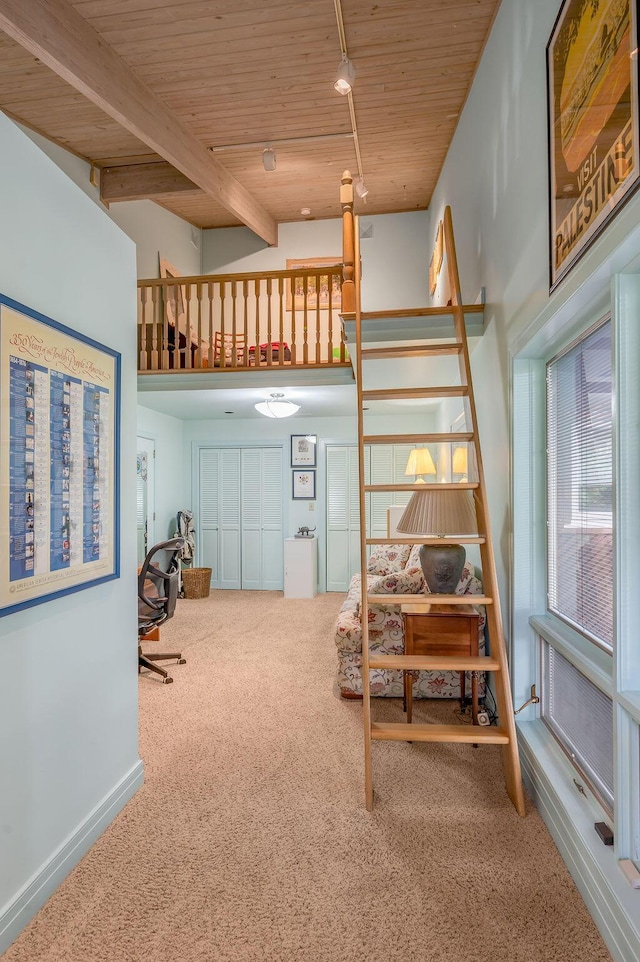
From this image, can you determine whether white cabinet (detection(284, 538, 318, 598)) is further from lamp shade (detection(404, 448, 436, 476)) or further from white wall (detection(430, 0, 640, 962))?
white wall (detection(430, 0, 640, 962))

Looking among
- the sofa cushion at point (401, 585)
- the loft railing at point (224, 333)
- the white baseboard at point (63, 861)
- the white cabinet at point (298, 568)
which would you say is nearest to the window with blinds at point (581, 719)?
the sofa cushion at point (401, 585)

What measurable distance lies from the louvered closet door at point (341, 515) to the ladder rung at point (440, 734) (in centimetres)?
442

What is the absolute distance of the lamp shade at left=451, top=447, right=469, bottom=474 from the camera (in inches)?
164

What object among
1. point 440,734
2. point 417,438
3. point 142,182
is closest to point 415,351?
point 417,438

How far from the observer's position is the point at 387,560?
5.13 meters

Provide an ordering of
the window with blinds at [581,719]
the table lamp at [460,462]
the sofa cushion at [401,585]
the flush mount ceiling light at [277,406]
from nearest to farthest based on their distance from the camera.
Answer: the window with blinds at [581,719], the sofa cushion at [401,585], the table lamp at [460,462], the flush mount ceiling light at [277,406]

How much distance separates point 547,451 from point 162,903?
2.25m

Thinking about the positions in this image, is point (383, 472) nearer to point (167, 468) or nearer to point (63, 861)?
point (167, 468)

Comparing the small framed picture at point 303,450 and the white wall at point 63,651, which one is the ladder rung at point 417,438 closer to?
the white wall at point 63,651

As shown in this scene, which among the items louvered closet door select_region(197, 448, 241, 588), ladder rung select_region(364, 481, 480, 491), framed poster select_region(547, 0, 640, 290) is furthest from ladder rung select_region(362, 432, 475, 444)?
louvered closet door select_region(197, 448, 241, 588)

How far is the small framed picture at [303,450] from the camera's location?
22.1 feet

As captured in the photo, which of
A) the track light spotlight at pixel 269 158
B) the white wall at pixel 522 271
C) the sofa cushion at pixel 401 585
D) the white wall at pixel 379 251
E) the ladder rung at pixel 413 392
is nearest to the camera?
the white wall at pixel 522 271

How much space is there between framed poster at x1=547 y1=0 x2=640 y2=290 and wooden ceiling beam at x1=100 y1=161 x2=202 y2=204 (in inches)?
146

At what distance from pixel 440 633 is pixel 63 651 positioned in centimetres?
188
